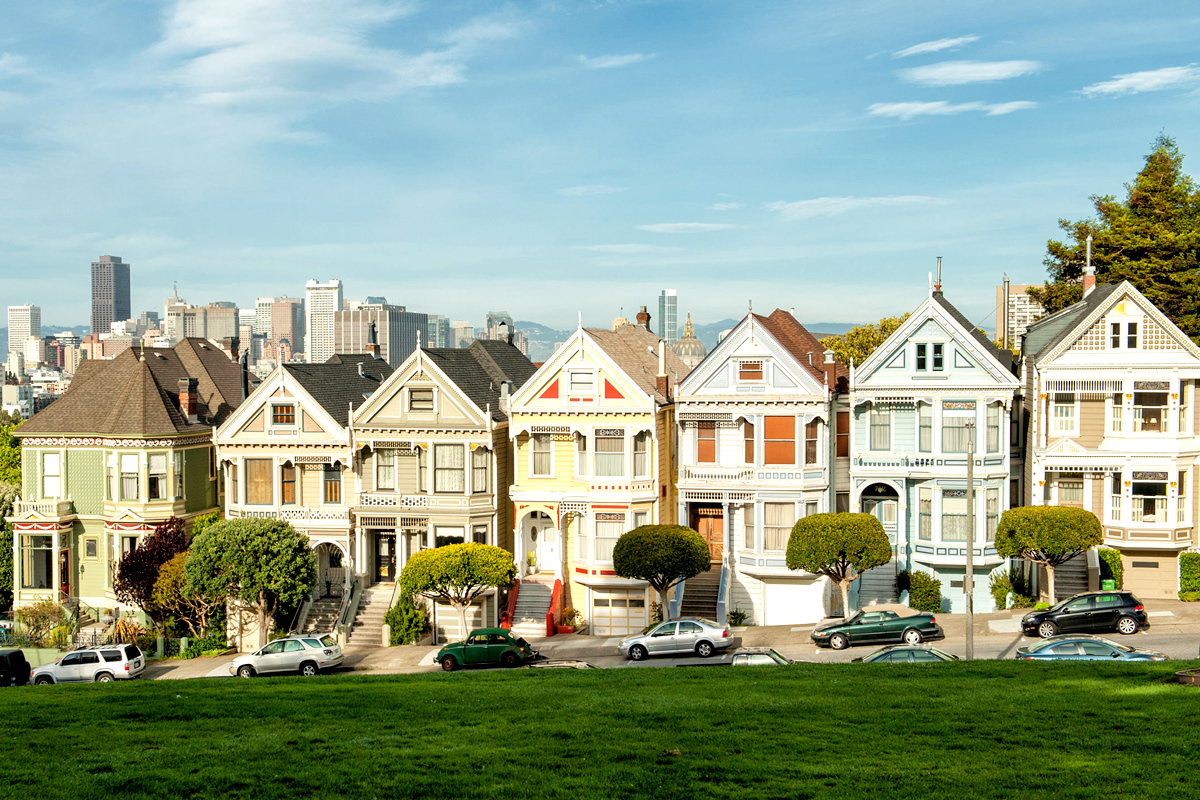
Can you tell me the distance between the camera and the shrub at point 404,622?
42625 millimetres

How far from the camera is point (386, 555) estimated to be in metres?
46.9

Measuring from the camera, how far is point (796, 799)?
632 inches

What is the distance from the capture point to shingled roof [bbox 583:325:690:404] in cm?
4403

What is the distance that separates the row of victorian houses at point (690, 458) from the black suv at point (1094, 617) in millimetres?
5774

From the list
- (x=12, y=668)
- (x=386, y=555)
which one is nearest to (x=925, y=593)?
(x=386, y=555)

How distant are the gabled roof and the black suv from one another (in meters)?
12.0

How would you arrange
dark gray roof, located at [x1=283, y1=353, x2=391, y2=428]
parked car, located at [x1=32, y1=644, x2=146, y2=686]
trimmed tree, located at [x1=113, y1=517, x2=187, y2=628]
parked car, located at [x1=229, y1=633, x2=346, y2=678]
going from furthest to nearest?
dark gray roof, located at [x1=283, y1=353, x2=391, y2=428]
trimmed tree, located at [x1=113, y1=517, x2=187, y2=628]
parked car, located at [x1=32, y1=644, x2=146, y2=686]
parked car, located at [x1=229, y1=633, x2=346, y2=678]

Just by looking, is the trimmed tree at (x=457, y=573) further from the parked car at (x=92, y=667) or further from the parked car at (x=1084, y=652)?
the parked car at (x=1084, y=652)

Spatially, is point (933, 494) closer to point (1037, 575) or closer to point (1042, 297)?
point (1037, 575)

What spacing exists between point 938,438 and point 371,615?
77.0ft

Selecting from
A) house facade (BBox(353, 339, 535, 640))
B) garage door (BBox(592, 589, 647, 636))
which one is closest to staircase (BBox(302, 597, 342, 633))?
house facade (BBox(353, 339, 535, 640))

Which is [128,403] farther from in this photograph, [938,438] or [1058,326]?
[1058,326]

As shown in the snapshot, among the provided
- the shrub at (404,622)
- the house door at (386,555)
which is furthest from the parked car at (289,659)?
the house door at (386,555)

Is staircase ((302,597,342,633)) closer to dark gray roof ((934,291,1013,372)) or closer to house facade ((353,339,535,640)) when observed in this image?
house facade ((353,339,535,640))
